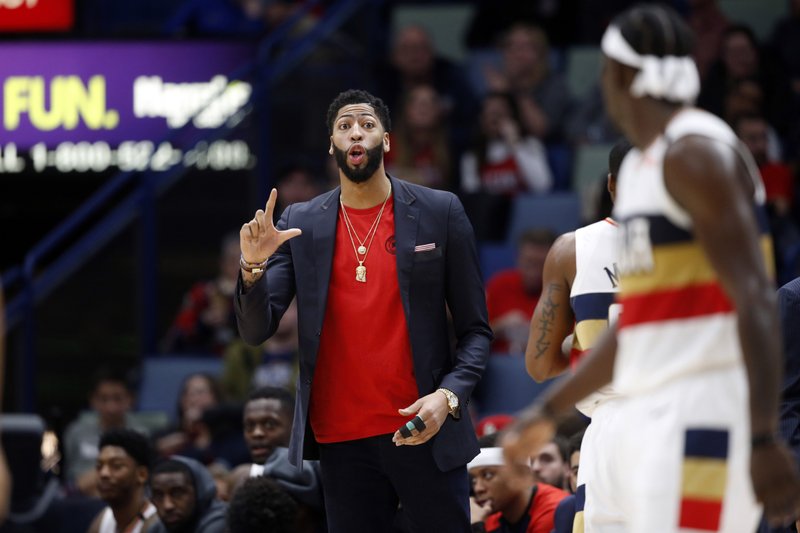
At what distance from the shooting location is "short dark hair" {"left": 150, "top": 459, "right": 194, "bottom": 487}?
7.42 meters

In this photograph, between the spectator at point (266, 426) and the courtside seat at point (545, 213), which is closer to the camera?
the spectator at point (266, 426)

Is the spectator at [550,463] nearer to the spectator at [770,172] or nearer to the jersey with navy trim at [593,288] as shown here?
the jersey with navy trim at [593,288]

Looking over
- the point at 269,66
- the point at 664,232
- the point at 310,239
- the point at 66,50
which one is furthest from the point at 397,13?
the point at 664,232

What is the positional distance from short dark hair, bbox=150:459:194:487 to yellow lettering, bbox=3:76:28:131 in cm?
468

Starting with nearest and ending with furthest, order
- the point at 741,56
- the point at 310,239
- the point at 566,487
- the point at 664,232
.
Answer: the point at 664,232, the point at 310,239, the point at 566,487, the point at 741,56

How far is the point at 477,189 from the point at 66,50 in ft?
10.5

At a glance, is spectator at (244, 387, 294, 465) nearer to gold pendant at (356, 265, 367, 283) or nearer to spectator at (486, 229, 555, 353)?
gold pendant at (356, 265, 367, 283)

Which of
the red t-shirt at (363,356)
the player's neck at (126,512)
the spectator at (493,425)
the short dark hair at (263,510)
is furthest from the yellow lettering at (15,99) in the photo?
the red t-shirt at (363,356)

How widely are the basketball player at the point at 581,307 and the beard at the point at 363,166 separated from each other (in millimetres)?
681

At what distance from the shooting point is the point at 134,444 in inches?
313

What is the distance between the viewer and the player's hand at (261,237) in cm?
503

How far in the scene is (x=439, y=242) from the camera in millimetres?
5359

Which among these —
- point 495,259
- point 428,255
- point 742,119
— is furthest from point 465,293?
point 742,119

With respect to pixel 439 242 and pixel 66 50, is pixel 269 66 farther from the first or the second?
pixel 439 242
